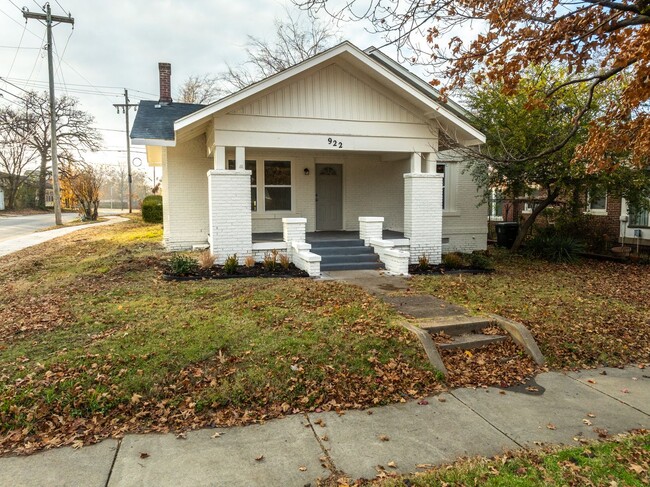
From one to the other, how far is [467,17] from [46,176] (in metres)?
→ 53.3

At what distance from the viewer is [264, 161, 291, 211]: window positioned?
13.2 metres

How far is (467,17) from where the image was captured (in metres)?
6.04

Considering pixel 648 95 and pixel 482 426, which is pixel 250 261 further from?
pixel 648 95

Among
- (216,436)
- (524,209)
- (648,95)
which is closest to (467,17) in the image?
(648,95)

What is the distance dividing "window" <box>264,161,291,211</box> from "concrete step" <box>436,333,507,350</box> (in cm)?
856

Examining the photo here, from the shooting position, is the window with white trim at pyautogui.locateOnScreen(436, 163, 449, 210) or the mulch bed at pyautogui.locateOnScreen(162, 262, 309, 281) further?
the window with white trim at pyautogui.locateOnScreen(436, 163, 449, 210)

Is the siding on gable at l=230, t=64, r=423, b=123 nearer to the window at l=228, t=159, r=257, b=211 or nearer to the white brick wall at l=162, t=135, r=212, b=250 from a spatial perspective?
the window at l=228, t=159, r=257, b=211

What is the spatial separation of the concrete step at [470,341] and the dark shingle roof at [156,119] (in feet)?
27.2

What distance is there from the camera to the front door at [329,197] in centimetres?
1403

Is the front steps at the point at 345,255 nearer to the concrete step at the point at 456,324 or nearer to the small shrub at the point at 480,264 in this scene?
the small shrub at the point at 480,264

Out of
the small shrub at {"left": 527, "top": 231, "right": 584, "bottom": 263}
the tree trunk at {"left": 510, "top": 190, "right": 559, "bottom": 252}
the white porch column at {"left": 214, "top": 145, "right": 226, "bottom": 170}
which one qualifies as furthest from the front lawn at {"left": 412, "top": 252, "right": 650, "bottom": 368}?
the white porch column at {"left": 214, "top": 145, "right": 226, "bottom": 170}

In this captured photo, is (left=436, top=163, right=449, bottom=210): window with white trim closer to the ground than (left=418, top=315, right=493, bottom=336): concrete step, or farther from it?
farther from it

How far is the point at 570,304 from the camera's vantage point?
7762 millimetres

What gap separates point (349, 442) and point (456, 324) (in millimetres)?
2798
